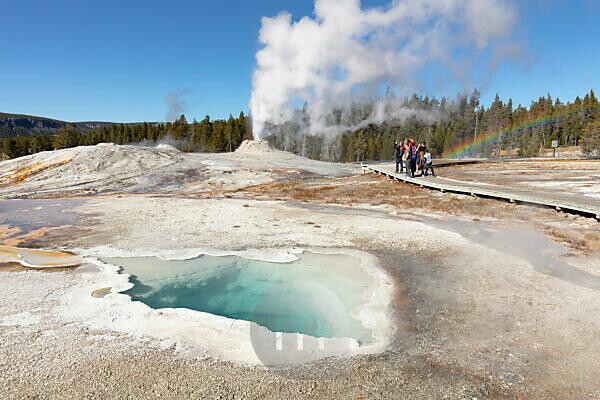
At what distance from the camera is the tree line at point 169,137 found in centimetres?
6656

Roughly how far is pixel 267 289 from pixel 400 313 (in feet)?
6.64

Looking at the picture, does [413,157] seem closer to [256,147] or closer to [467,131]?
[256,147]

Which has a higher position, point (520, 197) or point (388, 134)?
point (388, 134)

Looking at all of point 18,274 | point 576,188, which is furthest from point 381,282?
point 576,188

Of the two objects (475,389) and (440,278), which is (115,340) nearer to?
(475,389)

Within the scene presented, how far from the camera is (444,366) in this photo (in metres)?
3.48

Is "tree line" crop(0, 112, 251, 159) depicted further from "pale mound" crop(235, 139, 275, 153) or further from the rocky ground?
the rocky ground

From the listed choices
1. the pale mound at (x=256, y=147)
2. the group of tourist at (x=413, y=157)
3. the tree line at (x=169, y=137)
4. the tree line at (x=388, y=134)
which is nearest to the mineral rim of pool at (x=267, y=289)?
the group of tourist at (x=413, y=157)

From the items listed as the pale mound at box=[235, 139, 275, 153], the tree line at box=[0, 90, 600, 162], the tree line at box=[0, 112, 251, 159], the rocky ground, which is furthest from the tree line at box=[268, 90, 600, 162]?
the rocky ground

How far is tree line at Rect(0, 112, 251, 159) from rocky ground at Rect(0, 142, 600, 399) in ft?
182

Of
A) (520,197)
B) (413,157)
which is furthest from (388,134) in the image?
(520,197)

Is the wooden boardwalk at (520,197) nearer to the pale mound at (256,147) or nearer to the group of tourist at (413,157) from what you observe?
the group of tourist at (413,157)

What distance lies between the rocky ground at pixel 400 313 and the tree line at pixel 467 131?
157 feet

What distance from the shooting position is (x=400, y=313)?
4629mm
